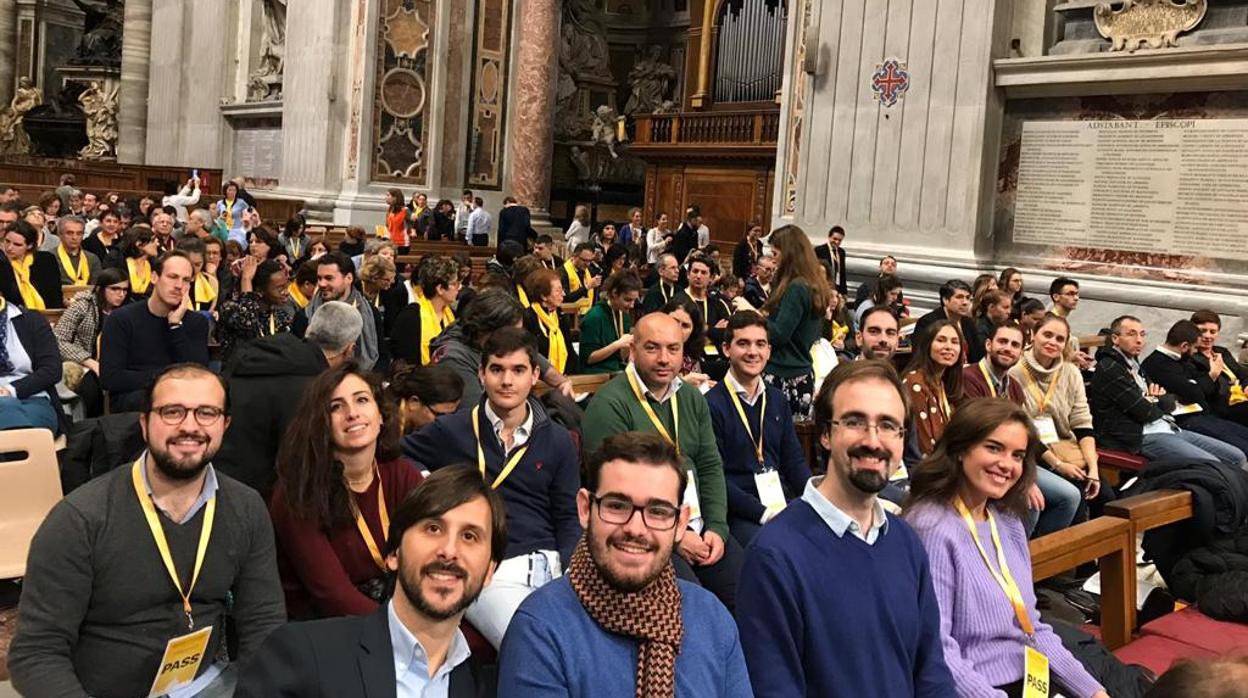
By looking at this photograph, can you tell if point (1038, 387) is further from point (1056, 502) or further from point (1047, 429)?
point (1056, 502)

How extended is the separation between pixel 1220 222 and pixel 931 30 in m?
3.20

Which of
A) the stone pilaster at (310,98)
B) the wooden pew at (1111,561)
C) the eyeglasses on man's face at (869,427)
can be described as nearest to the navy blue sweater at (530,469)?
the eyeglasses on man's face at (869,427)

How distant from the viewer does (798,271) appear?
6715mm

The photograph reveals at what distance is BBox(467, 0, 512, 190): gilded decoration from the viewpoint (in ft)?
61.0

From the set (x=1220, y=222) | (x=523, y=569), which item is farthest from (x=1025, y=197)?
(x=523, y=569)

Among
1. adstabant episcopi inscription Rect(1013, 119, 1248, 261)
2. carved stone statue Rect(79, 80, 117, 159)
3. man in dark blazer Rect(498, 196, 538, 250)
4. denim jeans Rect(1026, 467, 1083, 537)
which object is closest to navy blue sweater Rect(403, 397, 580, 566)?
denim jeans Rect(1026, 467, 1083, 537)

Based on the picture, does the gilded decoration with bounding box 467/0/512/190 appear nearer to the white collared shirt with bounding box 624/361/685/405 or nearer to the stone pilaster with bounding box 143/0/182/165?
the stone pilaster with bounding box 143/0/182/165

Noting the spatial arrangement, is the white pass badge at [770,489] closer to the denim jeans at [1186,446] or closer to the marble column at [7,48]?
the denim jeans at [1186,446]

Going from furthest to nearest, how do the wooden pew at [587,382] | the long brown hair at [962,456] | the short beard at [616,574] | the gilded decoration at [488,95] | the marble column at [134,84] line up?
the marble column at [134,84]
the gilded decoration at [488,95]
the wooden pew at [587,382]
the long brown hair at [962,456]
the short beard at [616,574]

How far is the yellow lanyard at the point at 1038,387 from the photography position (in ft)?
21.4

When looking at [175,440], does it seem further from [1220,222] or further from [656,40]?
[656,40]

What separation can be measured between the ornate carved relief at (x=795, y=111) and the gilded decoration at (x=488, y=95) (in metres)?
7.49

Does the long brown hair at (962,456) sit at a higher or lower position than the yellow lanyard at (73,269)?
lower

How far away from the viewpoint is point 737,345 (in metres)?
5.07
